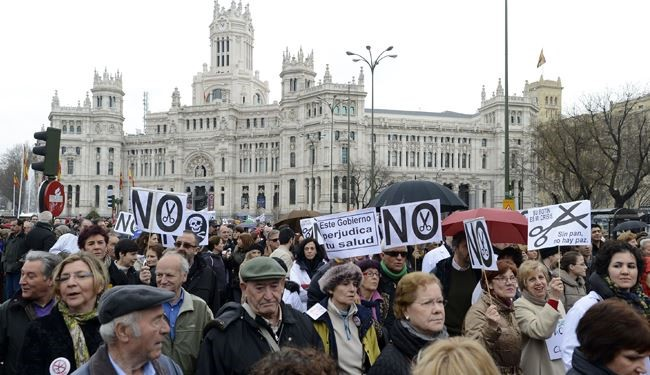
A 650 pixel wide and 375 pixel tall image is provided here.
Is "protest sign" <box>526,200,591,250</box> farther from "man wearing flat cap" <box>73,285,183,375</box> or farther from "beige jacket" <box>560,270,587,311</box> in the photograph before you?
"man wearing flat cap" <box>73,285,183,375</box>

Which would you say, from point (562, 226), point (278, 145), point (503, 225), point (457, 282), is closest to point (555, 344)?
point (457, 282)

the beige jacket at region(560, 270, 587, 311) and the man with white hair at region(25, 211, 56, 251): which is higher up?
the man with white hair at region(25, 211, 56, 251)

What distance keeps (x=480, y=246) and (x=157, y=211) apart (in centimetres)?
453

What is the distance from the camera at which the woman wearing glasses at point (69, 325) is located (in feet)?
12.8

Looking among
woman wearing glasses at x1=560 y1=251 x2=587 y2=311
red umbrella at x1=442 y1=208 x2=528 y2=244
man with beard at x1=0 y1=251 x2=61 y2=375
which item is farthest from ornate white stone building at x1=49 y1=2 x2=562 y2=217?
man with beard at x1=0 y1=251 x2=61 y2=375

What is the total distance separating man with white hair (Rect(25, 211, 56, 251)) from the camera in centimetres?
989

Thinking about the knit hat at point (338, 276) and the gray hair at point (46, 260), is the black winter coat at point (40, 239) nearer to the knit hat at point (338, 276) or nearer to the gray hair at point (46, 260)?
the gray hair at point (46, 260)

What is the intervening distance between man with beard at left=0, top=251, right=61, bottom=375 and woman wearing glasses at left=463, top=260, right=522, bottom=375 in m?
3.08

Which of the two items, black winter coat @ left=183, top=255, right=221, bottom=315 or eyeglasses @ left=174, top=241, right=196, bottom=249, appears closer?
black winter coat @ left=183, top=255, right=221, bottom=315

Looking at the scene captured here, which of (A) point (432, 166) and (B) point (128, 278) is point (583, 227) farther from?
(A) point (432, 166)

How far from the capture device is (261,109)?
91438mm

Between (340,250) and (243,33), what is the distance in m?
100

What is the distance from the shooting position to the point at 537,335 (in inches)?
191

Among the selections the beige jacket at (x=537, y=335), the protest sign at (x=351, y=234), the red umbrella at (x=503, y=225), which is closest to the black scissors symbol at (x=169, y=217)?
the protest sign at (x=351, y=234)
